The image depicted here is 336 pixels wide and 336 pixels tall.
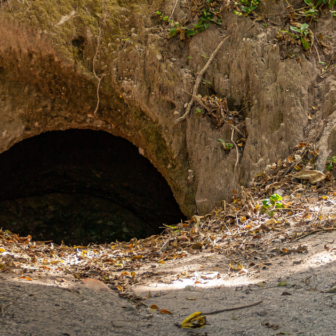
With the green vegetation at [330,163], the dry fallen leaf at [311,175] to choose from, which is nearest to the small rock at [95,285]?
the dry fallen leaf at [311,175]

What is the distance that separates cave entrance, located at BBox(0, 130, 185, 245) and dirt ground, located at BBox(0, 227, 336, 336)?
4343mm

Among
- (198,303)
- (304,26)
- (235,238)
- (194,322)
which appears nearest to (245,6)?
(304,26)

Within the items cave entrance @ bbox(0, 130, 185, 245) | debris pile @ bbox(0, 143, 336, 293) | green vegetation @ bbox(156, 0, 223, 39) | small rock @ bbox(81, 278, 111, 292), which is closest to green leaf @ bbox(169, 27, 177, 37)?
green vegetation @ bbox(156, 0, 223, 39)

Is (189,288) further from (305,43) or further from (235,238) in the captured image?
(305,43)

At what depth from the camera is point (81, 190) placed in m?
6.45

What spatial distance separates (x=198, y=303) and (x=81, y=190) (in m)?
5.26

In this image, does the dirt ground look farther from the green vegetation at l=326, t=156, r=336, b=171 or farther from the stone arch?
the stone arch

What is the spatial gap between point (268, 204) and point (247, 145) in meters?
1.03

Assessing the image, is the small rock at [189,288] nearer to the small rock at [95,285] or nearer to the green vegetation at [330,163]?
the small rock at [95,285]

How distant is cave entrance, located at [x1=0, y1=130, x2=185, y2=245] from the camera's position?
20.1 ft

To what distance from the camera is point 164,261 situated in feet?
8.04

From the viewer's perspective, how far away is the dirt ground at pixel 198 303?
3.92 feet

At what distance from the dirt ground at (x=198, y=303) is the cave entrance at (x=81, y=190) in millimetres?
4343

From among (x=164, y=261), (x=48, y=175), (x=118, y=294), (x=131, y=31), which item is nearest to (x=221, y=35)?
(x=131, y=31)
